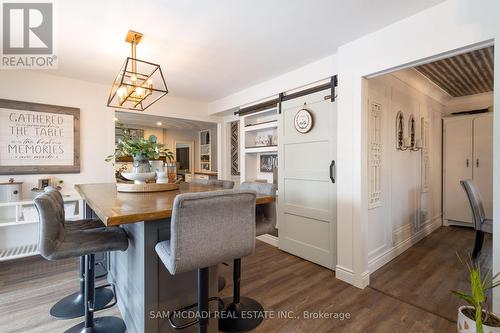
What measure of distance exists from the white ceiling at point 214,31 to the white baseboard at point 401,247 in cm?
241

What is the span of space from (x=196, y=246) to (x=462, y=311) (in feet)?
5.44

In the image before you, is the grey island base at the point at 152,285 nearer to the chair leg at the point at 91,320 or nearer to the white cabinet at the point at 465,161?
the chair leg at the point at 91,320

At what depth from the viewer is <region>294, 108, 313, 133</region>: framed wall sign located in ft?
9.54

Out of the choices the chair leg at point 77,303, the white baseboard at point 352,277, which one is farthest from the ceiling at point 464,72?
the chair leg at point 77,303

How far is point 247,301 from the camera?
2.07m

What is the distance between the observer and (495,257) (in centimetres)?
156

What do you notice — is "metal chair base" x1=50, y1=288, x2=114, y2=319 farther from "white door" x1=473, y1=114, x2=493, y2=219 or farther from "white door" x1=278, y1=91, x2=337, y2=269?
"white door" x1=473, y1=114, x2=493, y2=219

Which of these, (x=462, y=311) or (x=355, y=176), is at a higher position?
(x=355, y=176)

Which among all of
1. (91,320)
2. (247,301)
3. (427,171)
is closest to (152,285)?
(91,320)

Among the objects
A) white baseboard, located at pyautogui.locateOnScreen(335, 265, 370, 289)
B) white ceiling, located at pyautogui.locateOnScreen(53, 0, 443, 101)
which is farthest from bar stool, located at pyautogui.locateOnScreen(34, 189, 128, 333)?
white baseboard, located at pyautogui.locateOnScreen(335, 265, 370, 289)

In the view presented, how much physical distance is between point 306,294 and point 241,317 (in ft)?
2.28

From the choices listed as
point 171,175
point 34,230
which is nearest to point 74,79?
point 34,230

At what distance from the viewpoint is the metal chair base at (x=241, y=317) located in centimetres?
176

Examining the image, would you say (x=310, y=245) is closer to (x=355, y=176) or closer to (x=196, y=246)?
(x=355, y=176)
